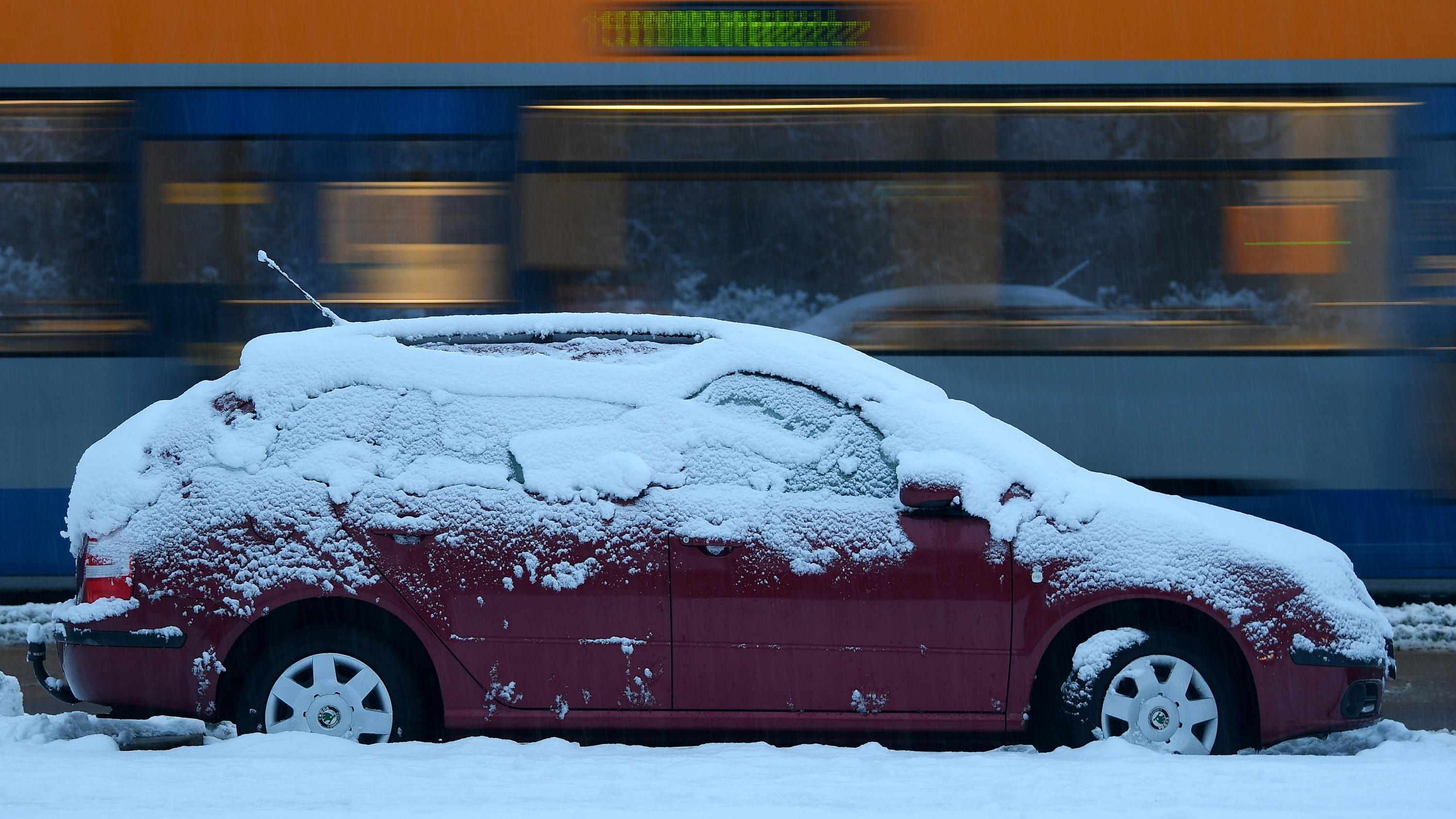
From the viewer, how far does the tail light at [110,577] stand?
4.55 meters

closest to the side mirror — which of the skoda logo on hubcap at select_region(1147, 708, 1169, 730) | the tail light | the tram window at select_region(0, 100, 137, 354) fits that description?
the skoda logo on hubcap at select_region(1147, 708, 1169, 730)

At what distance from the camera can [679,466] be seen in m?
4.66

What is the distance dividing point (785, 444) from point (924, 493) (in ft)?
1.78

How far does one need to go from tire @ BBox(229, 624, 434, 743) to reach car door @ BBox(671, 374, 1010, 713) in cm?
99

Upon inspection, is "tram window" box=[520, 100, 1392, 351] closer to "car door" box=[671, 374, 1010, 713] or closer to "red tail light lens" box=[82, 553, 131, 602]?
"car door" box=[671, 374, 1010, 713]

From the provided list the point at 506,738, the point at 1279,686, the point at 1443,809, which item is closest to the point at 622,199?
the point at 506,738

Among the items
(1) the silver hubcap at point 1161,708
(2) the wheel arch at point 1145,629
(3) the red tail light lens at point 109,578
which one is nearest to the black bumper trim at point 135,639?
(3) the red tail light lens at point 109,578

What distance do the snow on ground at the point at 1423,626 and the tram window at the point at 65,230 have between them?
22.8 feet

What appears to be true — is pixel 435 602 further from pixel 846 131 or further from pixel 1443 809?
pixel 846 131

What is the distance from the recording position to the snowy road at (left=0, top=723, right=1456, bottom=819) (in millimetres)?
3713

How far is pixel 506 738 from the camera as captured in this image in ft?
15.3

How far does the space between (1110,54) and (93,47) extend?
18.1 feet

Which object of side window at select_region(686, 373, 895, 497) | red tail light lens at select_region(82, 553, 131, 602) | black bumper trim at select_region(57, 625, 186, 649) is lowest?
black bumper trim at select_region(57, 625, 186, 649)

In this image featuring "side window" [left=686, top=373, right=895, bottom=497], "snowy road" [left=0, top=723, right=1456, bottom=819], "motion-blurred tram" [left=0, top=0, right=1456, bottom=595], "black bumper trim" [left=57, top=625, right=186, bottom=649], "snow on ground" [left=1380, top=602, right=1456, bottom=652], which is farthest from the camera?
"motion-blurred tram" [left=0, top=0, right=1456, bottom=595]
